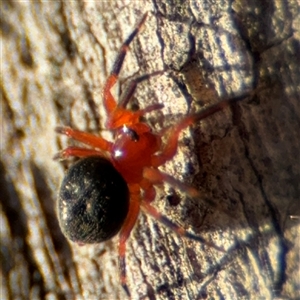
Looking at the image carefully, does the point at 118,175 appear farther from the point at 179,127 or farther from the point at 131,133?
the point at 179,127

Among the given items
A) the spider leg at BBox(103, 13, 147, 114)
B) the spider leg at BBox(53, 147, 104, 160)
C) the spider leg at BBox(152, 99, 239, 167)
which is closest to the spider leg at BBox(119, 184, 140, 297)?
the spider leg at BBox(152, 99, 239, 167)

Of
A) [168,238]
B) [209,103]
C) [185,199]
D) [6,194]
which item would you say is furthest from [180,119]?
[6,194]

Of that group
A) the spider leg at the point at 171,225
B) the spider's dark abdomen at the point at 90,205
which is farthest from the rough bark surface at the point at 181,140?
the spider's dark abdomen at the point at 90,205

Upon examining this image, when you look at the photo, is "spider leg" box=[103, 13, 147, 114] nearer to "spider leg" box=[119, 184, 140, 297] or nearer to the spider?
the spider

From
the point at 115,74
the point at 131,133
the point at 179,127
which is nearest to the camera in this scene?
the point at 179,127

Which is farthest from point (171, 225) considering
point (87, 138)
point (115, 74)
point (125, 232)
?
point (115, 74)
